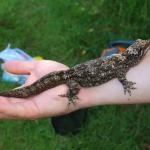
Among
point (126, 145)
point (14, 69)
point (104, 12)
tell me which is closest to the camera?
point (14, 69)

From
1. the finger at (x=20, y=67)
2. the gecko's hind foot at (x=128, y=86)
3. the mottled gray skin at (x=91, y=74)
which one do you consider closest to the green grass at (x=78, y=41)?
the finger at (x=20, y=67)

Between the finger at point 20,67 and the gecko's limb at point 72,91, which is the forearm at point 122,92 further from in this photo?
the finger at point 20,67

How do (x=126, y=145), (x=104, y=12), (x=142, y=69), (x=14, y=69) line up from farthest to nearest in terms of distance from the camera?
(x=104, y=12)
(x=126, y=145)
(x=14, y=69)
(x=142, y=69)

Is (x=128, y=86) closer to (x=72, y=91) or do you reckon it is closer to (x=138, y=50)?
(x=138, y=50)

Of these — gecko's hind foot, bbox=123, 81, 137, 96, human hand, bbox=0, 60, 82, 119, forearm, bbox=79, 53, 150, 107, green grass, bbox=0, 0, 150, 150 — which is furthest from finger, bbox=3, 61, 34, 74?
gecko's hind foot, bbox=123, 81, 137, 96

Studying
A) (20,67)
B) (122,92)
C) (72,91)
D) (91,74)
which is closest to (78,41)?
(20,67)

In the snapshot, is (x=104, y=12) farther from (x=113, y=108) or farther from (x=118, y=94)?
(x=118, y=94)

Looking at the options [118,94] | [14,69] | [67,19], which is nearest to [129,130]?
[118,94]
